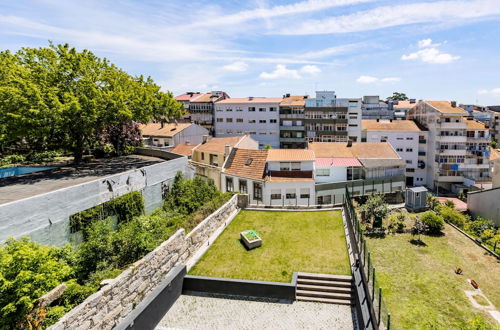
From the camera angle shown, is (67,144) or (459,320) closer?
(459,320)

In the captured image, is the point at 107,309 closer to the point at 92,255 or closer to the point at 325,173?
the point at 92,255

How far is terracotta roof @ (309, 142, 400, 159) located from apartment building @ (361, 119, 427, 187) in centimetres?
1970

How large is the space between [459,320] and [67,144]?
2925cm

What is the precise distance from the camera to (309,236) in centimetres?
1980

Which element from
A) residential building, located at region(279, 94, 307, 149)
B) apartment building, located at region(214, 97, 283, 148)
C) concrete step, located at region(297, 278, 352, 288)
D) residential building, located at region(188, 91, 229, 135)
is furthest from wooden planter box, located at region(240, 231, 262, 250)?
residential building, located at region(188, 91, 229, 135)

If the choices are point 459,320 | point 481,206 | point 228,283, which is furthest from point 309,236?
point 481,206

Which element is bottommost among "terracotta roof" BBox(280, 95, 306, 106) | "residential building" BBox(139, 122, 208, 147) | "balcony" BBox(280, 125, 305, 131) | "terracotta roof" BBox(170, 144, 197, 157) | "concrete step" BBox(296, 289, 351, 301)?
"concrete step" BBox(296, 289, 351, 301)

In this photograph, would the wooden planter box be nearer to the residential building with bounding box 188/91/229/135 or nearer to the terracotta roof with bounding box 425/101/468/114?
the residential building with bounding box 188/91/229/135

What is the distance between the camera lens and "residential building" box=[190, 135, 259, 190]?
39.6 meters

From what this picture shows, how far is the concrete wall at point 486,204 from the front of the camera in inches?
1387

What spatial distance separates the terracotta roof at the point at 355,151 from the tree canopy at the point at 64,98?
915 inches

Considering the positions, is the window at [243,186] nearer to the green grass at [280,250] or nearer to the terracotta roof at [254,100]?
the green grass at [280,250]

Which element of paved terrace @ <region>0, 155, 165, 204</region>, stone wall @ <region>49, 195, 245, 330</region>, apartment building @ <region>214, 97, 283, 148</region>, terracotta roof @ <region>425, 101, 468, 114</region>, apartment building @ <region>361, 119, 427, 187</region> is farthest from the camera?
apartment building @ <region>214, 97, 283, 148</region>

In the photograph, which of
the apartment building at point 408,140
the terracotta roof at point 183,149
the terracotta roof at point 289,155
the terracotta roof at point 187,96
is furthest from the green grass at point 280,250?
the terracotta roof at point 187,96
